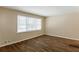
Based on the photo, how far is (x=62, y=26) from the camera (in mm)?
1767

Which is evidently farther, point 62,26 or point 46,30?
point 62,26

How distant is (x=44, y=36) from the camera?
5.86 ft

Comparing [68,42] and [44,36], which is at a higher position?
[44,36]

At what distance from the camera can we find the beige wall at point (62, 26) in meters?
1.63

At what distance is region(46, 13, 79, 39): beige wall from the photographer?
1.63 metres

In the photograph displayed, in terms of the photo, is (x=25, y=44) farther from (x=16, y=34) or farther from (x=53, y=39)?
(x=53, y=39)

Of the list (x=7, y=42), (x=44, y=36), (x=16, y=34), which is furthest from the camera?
(x=16, y=34)
